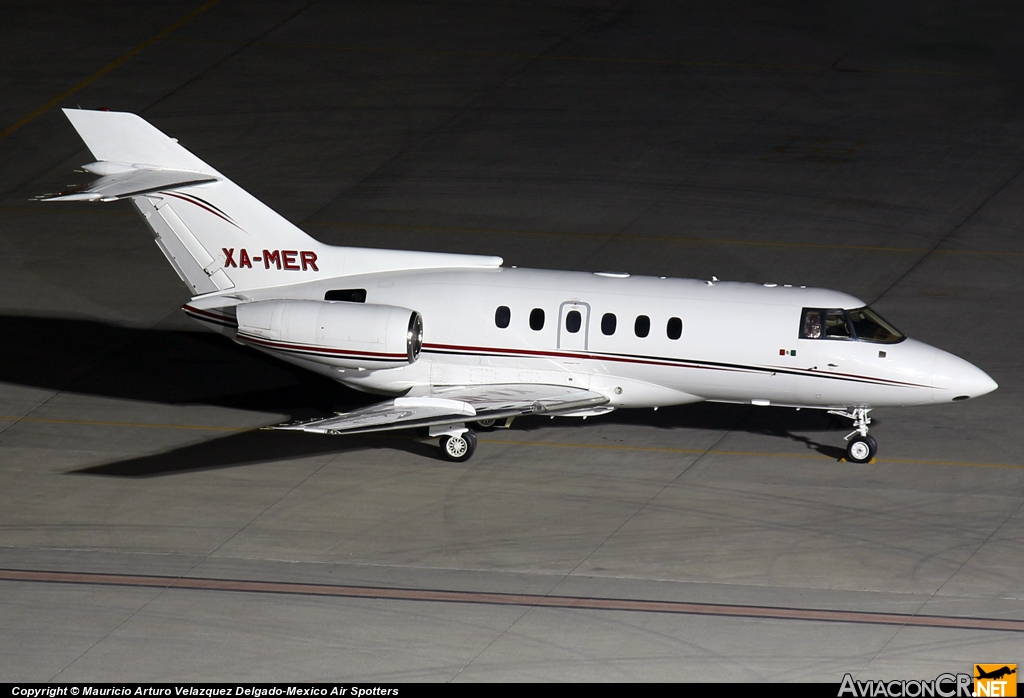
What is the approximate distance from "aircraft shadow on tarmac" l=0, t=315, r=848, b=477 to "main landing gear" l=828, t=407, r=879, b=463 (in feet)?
1.77

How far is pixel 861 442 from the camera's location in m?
24.4

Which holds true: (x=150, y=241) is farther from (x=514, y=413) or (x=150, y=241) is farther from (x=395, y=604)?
(x=395, y=604)

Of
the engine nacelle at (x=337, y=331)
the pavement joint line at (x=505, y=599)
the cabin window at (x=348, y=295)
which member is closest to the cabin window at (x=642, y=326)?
the engine nacelle at (x=337, y=331)

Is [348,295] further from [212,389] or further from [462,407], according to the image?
[212,389]

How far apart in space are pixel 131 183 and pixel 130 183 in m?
0.02

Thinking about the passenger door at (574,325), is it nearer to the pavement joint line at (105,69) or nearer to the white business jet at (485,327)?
the white business jet at (485,327)

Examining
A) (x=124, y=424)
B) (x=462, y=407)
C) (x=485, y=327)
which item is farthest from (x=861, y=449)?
(x=124, y=424)

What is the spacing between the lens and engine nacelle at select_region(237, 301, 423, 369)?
23812mm

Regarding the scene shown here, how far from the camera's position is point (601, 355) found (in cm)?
2441

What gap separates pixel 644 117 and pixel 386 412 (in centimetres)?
1921

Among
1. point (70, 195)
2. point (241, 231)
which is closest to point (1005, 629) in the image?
point (241, 231)

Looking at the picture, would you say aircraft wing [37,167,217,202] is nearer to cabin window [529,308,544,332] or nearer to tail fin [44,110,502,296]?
tail fin [44,110,502,296]

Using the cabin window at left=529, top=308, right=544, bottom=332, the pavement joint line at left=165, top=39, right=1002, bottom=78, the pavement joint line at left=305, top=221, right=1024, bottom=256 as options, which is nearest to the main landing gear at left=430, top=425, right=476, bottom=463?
the cabin window at left=529, top=308, right=544, bottom=332

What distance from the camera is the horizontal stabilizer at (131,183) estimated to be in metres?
23.6
